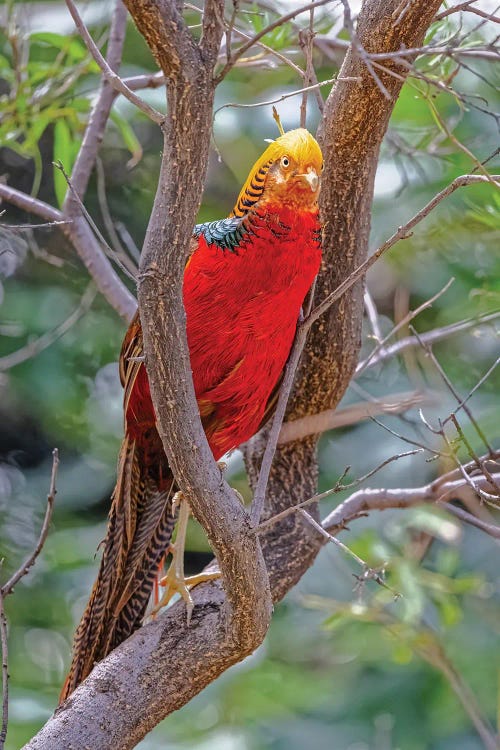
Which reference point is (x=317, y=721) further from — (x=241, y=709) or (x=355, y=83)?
(x=355, y=83)

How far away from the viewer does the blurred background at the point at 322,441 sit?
126 inches

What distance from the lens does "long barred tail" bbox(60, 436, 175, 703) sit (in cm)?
226

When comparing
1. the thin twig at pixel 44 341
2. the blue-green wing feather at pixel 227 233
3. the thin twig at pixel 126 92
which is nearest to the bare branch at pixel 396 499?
the blue-green wing feather at pixel 227 233

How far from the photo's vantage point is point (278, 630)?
4.00 m

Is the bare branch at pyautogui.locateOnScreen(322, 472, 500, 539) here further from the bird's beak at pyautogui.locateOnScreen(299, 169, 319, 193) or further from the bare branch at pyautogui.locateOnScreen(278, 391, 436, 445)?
the bird's beak at pyautogui.locateOnScreen(299, 169, 319, 193)

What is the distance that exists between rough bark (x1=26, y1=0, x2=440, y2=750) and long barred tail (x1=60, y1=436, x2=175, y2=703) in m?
0.17

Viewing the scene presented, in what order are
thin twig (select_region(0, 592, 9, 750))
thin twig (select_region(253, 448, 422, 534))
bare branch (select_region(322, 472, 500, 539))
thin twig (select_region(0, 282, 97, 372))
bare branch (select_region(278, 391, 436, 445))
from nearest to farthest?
1. thin twig (select_region(253, 448, 422, 534))
2. thin twig (select_region(0, 592, 9, 750))
3. bare branch (select_region(278, 391, 436, 445))
4. bare branch (select_region(322, 472, 500, 539))
5. thin twig (select_region(0, 282, 97, 372))

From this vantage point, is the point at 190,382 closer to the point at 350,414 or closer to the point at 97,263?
the point at 350,414

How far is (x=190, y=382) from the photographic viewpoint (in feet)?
5.09

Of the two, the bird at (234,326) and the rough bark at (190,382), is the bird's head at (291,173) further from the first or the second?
the rough bark at (190,382)

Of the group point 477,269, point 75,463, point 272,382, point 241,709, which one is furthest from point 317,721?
point 272,382

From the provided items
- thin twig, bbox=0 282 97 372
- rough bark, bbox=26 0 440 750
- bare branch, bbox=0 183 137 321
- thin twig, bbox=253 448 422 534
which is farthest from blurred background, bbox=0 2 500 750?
thin twig, bbox=253 448 422 534

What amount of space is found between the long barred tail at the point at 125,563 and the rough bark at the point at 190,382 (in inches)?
6.9

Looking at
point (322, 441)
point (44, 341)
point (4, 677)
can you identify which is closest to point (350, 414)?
point (4, 677)
